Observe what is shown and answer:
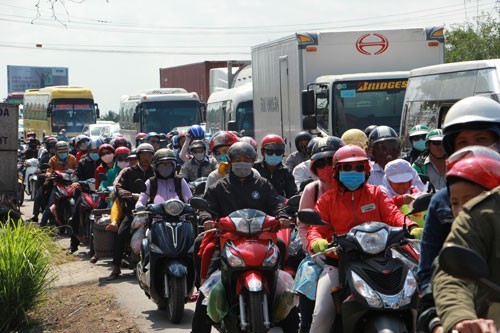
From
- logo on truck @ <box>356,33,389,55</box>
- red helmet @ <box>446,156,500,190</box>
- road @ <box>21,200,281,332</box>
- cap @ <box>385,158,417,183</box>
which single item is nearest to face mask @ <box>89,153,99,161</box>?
road @ <box>21,200,281,332</box>

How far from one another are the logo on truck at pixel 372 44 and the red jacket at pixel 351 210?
12296 mm

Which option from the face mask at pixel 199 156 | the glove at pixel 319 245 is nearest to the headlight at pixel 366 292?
the glove at pixel 319 245

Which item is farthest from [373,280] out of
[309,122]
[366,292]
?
[309,122]

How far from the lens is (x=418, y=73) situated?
1449cm

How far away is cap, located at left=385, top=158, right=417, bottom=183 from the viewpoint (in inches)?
328

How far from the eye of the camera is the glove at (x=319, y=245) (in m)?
6.10

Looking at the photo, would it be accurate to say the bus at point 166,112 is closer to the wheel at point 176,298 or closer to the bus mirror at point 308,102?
the bus mirror at point 308,102

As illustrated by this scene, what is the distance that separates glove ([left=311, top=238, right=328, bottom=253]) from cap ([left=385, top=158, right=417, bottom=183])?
7.63ft

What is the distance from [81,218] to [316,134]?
4.68m

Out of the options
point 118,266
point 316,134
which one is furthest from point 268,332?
point 316,134

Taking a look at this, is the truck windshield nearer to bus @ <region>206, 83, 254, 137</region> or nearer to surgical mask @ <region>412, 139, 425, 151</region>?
surgical mask @ <region>412, 139, 425, 151</region>

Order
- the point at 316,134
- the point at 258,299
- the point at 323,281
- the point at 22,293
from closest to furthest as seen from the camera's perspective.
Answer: the point at 323,281
the point at 258,299
the point at 22,293
the point at 316,134

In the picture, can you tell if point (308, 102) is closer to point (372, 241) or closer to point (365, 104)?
point (365, 104)

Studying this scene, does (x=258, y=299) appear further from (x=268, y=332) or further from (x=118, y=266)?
(x=118, y=266)
